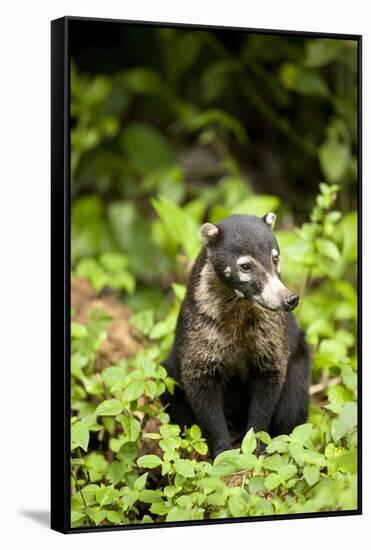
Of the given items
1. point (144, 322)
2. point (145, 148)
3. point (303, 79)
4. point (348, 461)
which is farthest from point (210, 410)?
point (145, 148)

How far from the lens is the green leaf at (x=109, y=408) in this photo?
531 cm

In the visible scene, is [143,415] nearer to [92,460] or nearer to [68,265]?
[92,460]

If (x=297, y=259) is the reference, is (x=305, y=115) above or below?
above

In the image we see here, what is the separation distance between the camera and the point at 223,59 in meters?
9.18

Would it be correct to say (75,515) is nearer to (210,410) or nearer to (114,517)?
(114,517)

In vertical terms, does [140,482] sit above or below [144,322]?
below

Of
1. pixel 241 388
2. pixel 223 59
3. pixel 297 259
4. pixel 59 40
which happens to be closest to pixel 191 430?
pixel 241 388

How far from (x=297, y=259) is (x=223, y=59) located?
346cm

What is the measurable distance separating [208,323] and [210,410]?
421 millimetres

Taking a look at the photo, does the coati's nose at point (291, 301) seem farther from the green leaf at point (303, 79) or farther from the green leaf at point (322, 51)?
the green leaf at point (303, 79)

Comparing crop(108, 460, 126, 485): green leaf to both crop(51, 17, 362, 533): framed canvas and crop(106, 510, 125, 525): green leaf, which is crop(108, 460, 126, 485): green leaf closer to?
crop(51, 17, 362, 533): framed canvas

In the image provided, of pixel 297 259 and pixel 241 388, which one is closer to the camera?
pixel 241 388

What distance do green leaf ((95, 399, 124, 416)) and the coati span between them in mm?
340

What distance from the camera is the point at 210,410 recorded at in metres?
5.24
